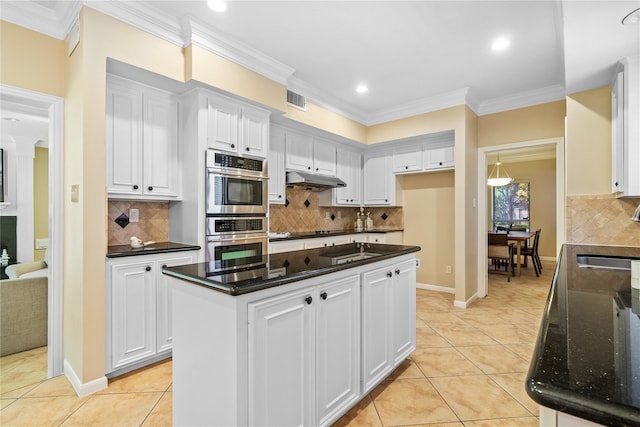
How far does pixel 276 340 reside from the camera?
133cm

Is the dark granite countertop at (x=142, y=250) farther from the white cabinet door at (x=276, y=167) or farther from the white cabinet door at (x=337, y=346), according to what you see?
the white cabinet door at (x=337, y=346)

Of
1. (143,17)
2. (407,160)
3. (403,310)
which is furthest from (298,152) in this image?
(403,310)

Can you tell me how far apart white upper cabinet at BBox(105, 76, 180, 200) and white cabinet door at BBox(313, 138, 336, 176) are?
2.02m

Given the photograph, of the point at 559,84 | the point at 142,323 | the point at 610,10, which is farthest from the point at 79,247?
the point at 559,84

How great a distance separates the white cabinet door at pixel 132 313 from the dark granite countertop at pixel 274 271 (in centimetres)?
102

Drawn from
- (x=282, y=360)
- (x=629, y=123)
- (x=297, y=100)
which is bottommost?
(x=282, y=360)

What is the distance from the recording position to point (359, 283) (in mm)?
1817

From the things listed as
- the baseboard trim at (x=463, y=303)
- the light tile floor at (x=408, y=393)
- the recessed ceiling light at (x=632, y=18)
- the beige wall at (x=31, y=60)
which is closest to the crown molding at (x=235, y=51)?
the beige wall at (x=31, y=60)

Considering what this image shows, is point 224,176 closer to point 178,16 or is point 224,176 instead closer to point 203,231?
point 203,231

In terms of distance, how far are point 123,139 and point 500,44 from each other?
11.3 ft

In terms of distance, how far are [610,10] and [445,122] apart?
2367 millimetres

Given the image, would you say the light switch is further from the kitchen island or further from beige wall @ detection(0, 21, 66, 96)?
the kitchen island

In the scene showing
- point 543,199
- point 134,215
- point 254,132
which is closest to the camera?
point 134,215

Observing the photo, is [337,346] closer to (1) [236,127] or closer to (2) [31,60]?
(1) [236,127]
